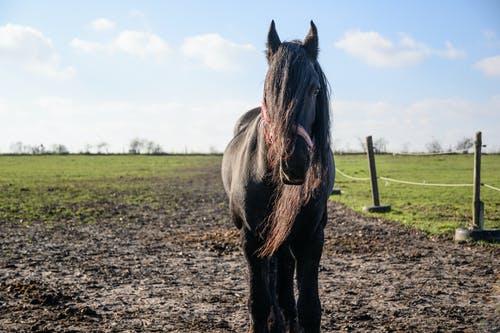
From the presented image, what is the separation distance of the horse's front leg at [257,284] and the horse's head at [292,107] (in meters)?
0.75

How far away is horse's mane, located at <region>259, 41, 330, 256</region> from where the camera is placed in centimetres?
262

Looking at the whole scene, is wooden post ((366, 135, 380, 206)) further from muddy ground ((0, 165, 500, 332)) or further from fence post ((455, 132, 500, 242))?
fence post ((455, 132, 500, 242))

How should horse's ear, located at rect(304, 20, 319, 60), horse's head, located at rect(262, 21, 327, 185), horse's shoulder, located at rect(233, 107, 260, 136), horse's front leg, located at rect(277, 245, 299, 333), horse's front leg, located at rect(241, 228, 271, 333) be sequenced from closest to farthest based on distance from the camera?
horse's head, located at rect(262, 21, 327, 185)
horse's ear, located at rect(304, 20, 319, 60)
horse's front leg, located at rect(241, 228, 271, 333)
horse's front leg, located at rect(277, 245, 299, 333)
horse's shoulder, located at rect(233, 107, 260, 136)

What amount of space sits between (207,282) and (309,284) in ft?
8.50

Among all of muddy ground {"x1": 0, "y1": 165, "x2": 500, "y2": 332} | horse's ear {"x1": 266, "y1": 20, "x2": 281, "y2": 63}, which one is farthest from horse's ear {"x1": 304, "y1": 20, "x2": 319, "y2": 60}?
muddy ground {"x1": 0, "y1": 165, "x2": 500, "y2": 332}

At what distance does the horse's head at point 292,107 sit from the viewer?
254 centimetres

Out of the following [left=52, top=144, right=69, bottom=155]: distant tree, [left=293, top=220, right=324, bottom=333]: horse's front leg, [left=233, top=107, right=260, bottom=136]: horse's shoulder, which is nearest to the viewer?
[left=293, top=220, right=324, bottom=333]: horse's front leg

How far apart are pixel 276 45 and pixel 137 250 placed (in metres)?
5.78

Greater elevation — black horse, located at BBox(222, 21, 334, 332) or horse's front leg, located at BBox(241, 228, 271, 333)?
black horse, located at BBox(222, 21, 334, 332)

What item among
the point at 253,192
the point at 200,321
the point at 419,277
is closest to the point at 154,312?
the point at 200,321

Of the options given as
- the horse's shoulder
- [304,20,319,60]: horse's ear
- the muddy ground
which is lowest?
the muddy ground

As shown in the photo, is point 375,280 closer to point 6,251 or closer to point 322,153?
point 322,153

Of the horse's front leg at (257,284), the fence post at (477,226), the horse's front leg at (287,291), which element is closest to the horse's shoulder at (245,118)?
the horse's front leg at (287,291)

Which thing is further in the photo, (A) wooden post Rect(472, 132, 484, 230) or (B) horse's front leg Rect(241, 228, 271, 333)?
(A) wooden post Rect(472, 132, 484, 230)
